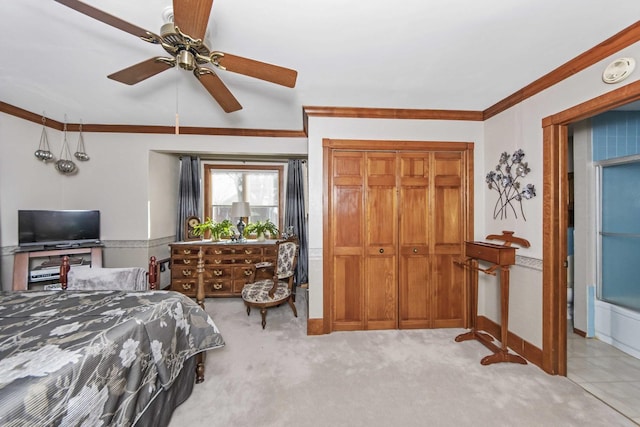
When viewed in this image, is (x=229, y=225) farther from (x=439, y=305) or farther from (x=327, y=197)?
(x=439, y=305)

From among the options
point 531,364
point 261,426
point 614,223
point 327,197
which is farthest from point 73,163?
point 614,223

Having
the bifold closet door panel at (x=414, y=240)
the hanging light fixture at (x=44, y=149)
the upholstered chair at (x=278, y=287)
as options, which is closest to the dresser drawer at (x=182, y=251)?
the upholstered chair at (x=278, y=287)

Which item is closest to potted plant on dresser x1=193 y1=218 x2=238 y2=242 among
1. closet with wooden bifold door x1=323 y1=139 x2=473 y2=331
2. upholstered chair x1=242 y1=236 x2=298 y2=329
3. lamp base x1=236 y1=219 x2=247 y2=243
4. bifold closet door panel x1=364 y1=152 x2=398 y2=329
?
lamp base x1=236 y1=219 x2=247 y2=243

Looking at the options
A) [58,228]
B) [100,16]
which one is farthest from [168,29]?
[58,228]

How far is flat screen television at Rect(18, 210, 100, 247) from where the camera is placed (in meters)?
3.04

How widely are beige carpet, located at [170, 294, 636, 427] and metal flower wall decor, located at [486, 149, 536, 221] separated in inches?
58.1

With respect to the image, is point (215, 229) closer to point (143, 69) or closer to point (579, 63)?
point (143, 69)

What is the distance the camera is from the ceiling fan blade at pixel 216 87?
5.14 ft

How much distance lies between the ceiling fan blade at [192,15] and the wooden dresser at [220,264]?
3099 millimetres

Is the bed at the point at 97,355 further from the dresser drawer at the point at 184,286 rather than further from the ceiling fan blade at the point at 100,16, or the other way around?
the dresser drawer at the point at 184,286

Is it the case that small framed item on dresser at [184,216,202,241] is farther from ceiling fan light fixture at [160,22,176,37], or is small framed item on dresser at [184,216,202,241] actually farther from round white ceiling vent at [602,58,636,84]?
round white ceiling vent at [602,58,636,84]

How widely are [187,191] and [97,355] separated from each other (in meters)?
3.65

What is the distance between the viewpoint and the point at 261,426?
1.66m

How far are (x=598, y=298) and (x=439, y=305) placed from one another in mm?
1650
